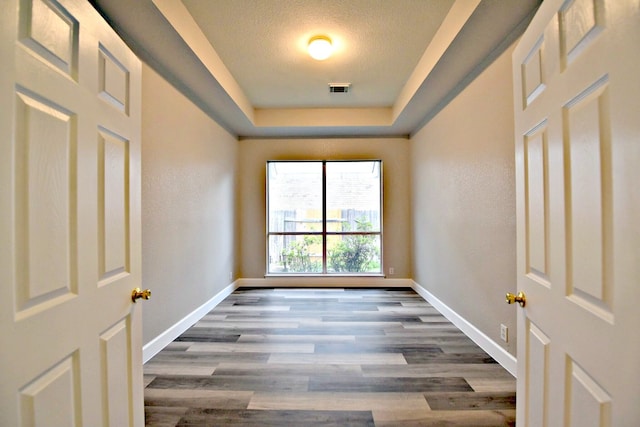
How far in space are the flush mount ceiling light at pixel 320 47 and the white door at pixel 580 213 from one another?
177cm

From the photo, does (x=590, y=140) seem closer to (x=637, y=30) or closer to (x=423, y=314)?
(x=637, y=30)

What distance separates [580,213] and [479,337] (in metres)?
2.14

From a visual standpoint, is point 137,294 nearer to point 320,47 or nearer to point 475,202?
point 320,47

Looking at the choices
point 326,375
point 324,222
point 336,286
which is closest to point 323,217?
point 324,222

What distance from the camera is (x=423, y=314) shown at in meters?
3.48

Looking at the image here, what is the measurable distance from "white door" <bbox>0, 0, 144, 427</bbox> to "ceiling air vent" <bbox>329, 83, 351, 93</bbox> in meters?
2.59

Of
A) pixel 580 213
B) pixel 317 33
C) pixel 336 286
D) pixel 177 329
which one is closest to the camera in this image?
pixel 580 213

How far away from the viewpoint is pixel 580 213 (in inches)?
34.8

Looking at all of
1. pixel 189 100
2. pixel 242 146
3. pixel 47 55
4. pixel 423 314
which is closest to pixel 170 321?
pixel 189 100

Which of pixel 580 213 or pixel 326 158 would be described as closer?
pixel 580 213

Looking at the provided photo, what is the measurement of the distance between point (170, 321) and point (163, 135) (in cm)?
170

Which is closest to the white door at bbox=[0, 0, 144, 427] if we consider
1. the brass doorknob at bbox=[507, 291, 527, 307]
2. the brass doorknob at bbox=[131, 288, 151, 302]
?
the brass doorknob at bbox=[131, 288, 151, 302]

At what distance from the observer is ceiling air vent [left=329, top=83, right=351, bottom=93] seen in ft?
11.5

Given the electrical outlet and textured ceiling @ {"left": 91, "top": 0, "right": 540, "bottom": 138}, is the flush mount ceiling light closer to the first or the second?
textured ceiling @ {"left": 91, "top": 0, "right": 540, "bottom": 138}
